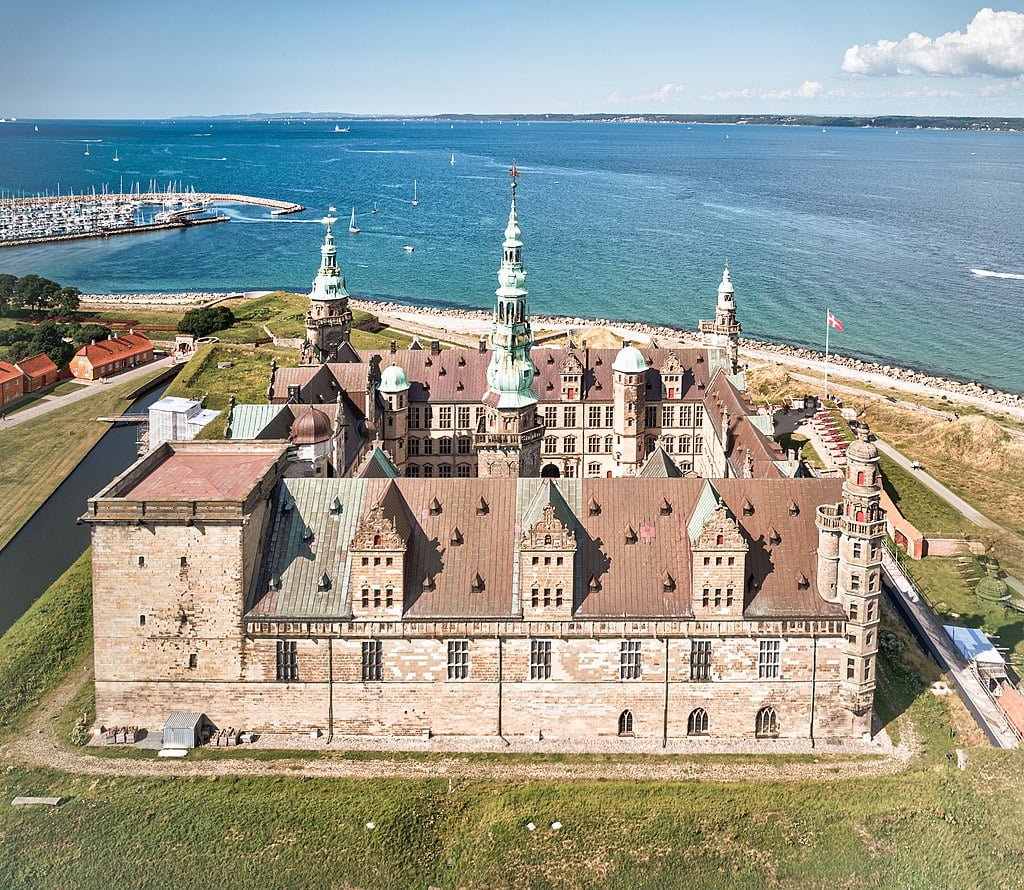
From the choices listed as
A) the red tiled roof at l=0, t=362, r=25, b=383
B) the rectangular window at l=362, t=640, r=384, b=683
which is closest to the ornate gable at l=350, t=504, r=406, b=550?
the rectangular window at l=362, t=640, r=384, b=683

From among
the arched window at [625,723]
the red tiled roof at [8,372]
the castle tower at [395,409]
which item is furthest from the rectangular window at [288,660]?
the red tiled roof at [8,372]

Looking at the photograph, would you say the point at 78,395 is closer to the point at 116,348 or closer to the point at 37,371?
the point at 37,371

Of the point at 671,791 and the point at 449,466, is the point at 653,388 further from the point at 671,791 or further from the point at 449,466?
the point at 671,791

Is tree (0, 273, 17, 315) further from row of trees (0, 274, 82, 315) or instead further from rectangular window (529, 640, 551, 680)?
rectangular window (529, 640, 551, 680)

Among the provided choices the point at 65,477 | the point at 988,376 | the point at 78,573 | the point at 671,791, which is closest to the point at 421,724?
the point at 671,791

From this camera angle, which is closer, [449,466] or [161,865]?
[161,865]

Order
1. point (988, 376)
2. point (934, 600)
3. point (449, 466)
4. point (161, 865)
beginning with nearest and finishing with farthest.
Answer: point (161, 865)
point (934, 600)
point (449, 466)
point (988, 376)
